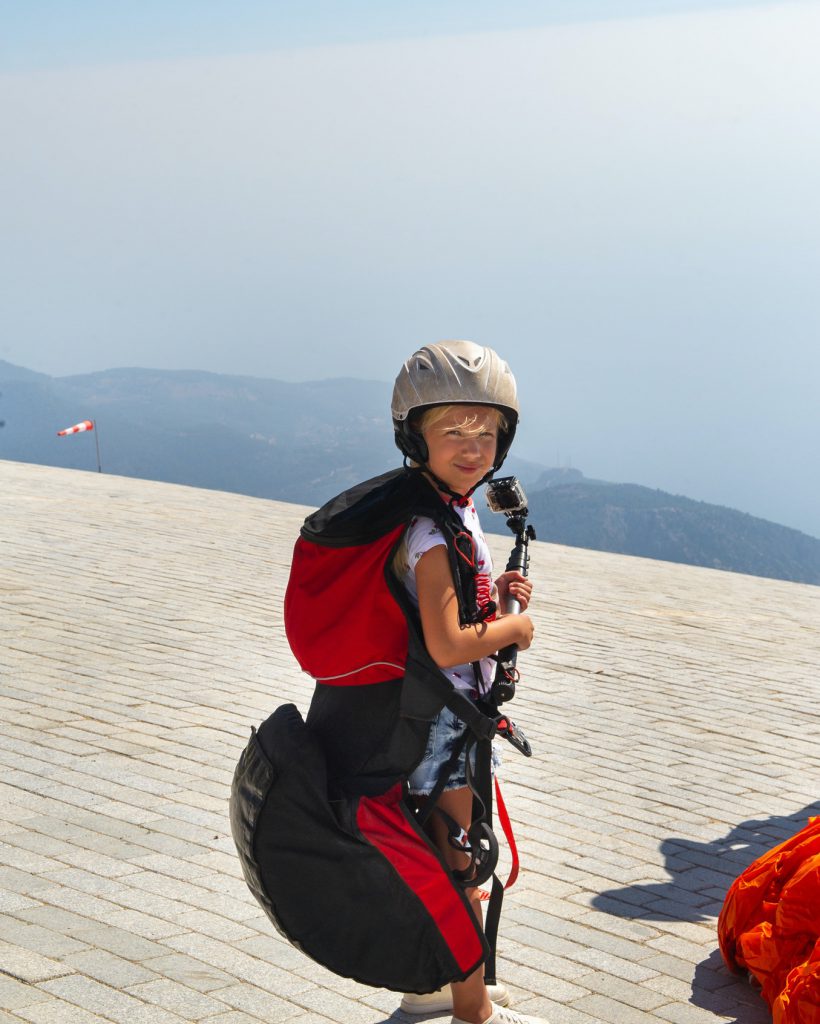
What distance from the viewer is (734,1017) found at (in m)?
3.87

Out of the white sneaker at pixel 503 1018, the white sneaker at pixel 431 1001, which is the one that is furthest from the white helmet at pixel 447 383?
the white sneaker at pixel 431 1001

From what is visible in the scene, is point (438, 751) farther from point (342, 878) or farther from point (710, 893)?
point (710, 893)

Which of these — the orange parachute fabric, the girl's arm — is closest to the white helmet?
the girl's arm

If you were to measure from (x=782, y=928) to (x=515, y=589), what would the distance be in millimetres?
1371

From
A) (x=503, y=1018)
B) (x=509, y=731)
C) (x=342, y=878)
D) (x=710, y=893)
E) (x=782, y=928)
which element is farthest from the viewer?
(x=710, y=893)

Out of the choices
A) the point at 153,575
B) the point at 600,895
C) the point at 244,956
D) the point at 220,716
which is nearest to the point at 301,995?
the point at 244,956

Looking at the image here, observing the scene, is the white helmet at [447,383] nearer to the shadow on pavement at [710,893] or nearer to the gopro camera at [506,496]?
the gopro camera at [506,496]

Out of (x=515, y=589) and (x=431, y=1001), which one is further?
(x=431, y=1001)

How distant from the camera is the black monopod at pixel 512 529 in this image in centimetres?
308

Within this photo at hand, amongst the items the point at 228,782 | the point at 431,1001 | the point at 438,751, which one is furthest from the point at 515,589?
the point at 228,782

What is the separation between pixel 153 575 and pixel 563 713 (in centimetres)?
427

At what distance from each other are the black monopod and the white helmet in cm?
21

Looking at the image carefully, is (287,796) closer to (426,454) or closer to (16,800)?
(426,454)

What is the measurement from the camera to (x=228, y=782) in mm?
5594
